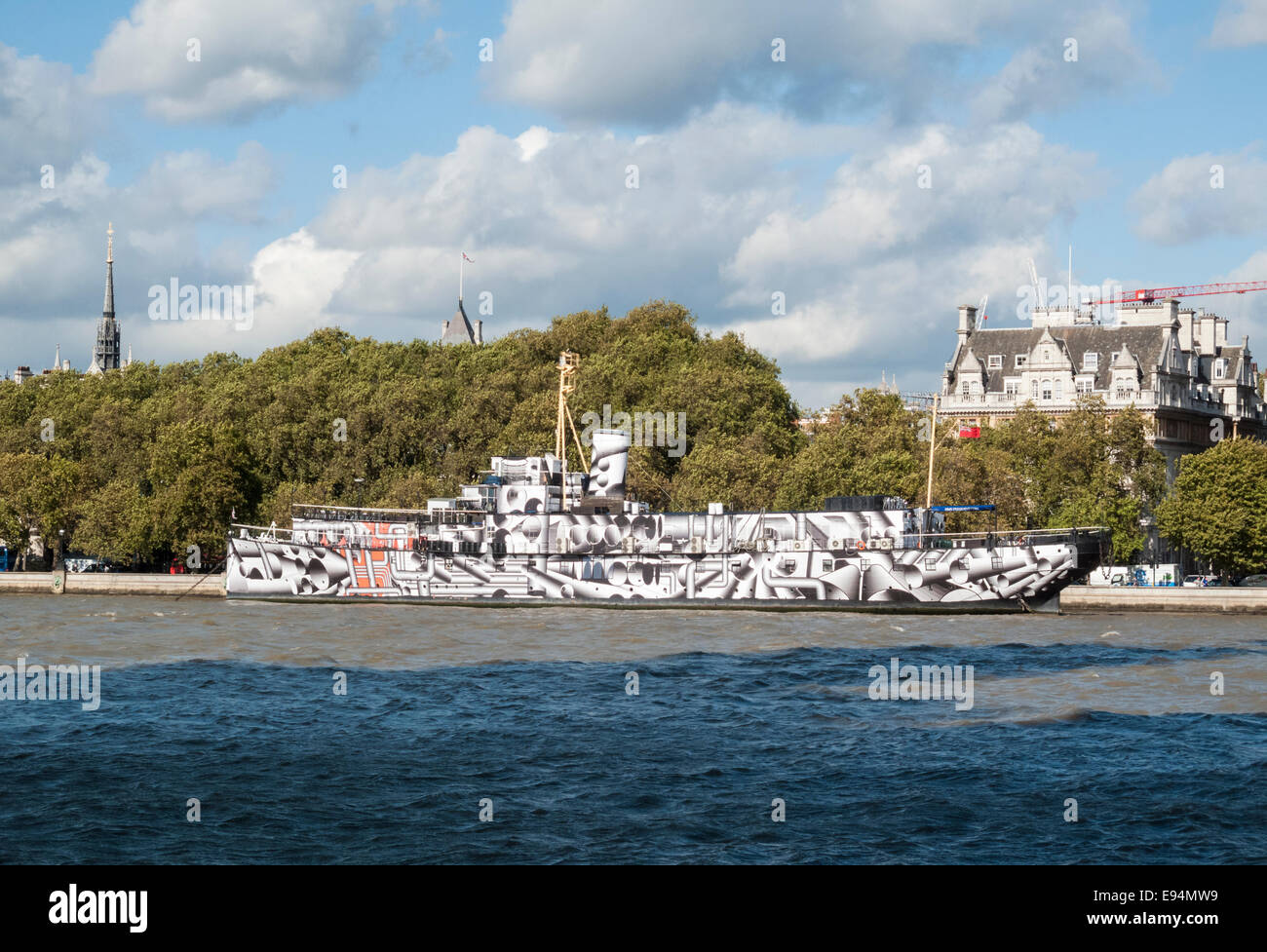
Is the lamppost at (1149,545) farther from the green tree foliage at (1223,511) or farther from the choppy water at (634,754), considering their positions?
the choppy water at (634,754)

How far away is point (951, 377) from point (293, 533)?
196 feet

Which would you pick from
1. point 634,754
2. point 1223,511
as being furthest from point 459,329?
point 634,754

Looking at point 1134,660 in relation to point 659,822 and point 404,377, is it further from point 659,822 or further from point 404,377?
point 404,377

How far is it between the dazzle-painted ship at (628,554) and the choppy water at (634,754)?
51.5ft

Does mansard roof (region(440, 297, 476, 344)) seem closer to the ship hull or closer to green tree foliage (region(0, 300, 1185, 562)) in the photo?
green tree foliage (region(0, 300, 1185, 562))

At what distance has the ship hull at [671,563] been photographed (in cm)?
6775

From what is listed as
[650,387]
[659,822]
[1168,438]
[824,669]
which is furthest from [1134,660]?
[1168,438]

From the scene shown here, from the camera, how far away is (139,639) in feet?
174

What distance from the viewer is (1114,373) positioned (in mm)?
106250

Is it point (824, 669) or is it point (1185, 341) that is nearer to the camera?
point (824, 669)

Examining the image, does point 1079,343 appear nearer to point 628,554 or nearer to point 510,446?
point 510,446

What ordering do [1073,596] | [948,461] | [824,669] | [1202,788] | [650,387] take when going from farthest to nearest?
[650,387], [948,461], [1073,596], [824,669], [1202,788]

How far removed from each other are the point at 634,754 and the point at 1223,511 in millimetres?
65451

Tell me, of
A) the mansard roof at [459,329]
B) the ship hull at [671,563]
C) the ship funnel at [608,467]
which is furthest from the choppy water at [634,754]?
the mansard roof at [459,329]
